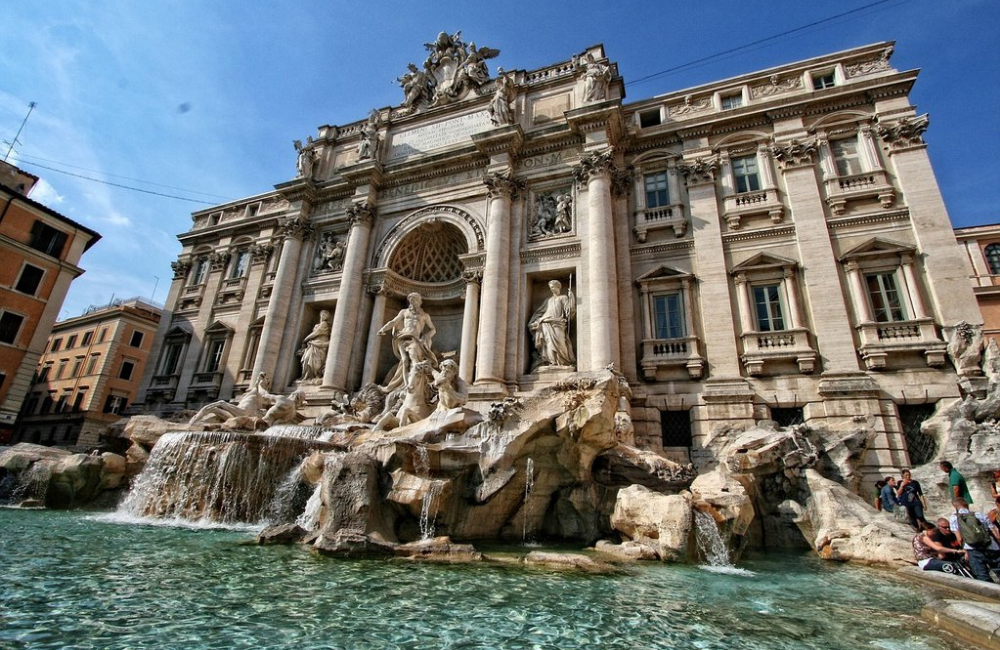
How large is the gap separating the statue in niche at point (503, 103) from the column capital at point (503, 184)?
2098mm

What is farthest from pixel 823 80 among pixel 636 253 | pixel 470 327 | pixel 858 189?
pixel 470 327

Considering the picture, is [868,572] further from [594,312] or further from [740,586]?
[594,312]

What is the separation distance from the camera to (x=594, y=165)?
54.7 feet

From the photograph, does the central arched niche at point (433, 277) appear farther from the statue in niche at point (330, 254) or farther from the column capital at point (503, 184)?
the statue in niche at point (330, 254)

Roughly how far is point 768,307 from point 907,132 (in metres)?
7.05

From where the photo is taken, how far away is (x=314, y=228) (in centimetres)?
2220

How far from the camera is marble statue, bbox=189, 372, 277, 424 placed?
46.9ft

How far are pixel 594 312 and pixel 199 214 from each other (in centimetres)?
2439

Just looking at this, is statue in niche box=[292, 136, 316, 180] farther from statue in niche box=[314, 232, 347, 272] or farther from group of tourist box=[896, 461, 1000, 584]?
group of tourist box=[896, 461, 1000, 584]

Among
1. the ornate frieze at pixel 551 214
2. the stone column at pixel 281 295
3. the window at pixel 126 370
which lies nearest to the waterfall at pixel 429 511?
the ornate frieze at pixel 551 214

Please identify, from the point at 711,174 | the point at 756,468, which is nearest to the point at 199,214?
the point at 711,174

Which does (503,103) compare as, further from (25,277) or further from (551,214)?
(25,277)

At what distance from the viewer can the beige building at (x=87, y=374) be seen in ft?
101

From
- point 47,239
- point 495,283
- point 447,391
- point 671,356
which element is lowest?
point 447,391
